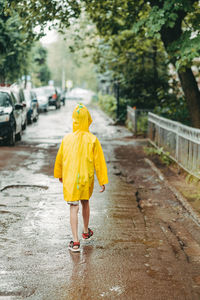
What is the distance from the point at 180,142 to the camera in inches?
408

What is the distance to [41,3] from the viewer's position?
12.4 metres

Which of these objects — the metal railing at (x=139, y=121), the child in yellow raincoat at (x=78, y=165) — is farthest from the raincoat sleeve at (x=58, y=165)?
the metal railing at (x=139, y=121)

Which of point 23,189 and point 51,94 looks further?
point 51,94

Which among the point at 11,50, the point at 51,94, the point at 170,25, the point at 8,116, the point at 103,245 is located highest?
the point at 11,50

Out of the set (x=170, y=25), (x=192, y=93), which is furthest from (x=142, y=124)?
(x=170, y=25)

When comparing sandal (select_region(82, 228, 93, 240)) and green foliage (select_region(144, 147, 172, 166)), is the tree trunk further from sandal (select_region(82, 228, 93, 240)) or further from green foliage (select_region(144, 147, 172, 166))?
sandal (select_region(82, 228, 93, 240))

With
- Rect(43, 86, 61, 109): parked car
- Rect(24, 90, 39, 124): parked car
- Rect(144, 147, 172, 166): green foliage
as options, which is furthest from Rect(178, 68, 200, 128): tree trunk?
Rect(43, 86, 61, 109): parked car

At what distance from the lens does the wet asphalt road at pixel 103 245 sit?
4.34 meters

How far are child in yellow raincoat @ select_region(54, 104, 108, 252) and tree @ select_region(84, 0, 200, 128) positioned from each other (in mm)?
4146

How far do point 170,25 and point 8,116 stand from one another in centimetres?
706

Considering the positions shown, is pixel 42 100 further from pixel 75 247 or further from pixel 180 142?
pixel 75 247

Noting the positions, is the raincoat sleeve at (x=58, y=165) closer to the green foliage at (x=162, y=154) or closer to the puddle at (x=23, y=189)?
the puddle at (x=23, y=189)

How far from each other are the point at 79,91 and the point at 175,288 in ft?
269

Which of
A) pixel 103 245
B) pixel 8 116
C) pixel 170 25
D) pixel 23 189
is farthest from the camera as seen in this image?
pixel 8 116
